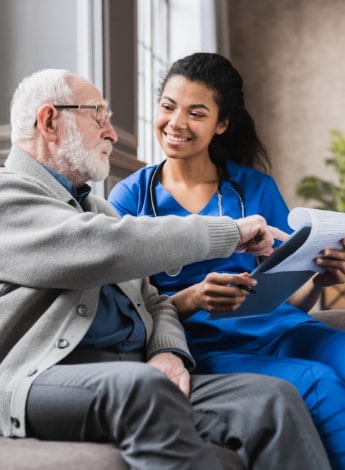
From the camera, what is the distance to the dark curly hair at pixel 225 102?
2354mm

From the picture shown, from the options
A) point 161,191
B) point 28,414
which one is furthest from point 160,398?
point 161,191

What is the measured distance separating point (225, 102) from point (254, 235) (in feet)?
2.37

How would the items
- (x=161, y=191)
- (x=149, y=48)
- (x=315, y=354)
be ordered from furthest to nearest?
(x=149, y=48) → (x=161, y=191) → (x=315, y=354)

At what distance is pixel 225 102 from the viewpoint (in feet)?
7.87

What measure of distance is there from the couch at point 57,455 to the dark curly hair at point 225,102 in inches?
49.0

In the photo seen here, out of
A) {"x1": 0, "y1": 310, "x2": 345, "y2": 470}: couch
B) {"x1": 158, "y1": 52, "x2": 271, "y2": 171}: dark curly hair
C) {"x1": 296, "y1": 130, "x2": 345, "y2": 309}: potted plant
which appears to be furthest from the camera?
{"x1": 296, "y1": 130, "x2": 345, "y2": 309}: potted plant

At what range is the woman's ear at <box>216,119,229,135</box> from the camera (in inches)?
94.6

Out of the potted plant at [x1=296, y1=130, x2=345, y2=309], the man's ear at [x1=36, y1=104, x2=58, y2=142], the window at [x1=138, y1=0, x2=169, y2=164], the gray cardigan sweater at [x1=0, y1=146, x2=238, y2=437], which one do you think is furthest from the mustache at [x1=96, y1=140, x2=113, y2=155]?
the potted plant at [x1=296, y1=130, x2=345, y2=309]

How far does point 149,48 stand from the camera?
20.0 feet

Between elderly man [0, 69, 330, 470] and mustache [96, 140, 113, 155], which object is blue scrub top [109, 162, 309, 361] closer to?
elderly man [0, 69, 330, 470]

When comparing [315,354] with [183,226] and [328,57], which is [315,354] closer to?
[183,226]

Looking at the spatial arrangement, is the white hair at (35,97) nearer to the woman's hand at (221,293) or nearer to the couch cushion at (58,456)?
the woman's hand at (221,293)

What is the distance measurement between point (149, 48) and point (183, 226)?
4.72 metres

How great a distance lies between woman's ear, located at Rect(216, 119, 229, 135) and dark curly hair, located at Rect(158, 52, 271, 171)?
1 centimetres
